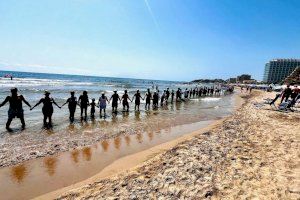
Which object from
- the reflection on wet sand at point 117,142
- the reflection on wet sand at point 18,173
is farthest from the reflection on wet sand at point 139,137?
the reflection on wet sand at point 18,173

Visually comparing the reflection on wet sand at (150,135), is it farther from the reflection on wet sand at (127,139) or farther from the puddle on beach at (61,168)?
the reflection on wet sand at (127,139)

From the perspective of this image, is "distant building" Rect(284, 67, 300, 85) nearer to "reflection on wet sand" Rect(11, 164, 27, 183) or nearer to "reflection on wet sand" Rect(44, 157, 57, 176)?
"reflection on wet sand" Rect(44, 157, 57, 176)

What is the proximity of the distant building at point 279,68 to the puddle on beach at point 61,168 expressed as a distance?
16666 cm

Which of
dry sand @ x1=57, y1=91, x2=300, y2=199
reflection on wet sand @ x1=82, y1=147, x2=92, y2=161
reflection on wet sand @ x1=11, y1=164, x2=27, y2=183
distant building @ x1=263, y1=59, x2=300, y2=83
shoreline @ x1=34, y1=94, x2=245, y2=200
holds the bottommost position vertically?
reflection on wet sand @ x1=82, y1=147, x2=92, y2=161

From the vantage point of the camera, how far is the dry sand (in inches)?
193

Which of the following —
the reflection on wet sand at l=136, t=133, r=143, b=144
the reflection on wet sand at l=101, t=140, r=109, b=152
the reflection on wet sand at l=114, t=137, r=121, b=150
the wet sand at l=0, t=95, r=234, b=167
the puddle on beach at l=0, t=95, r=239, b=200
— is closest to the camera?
the puddle on beach at l=0, t=95, r=239, b=200

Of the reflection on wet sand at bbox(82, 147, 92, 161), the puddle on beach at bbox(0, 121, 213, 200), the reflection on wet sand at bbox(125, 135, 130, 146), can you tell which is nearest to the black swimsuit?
the puddle on beach at bbox(0, 121, 213, 200)

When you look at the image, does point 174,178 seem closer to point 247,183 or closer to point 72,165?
point 247,183

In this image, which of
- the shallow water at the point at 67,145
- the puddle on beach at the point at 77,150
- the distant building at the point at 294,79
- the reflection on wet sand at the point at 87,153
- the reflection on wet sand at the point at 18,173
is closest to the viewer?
the puddle on beach at the point at 77,150

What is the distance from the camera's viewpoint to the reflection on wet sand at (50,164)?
22.1 ft

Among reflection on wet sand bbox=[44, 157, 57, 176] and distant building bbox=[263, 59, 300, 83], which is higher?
distant building bbox=[263, 59, 300, 83]

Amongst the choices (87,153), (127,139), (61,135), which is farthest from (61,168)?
(61,135)

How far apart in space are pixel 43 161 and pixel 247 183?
5783 millimetres

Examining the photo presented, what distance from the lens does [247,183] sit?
5.30m
